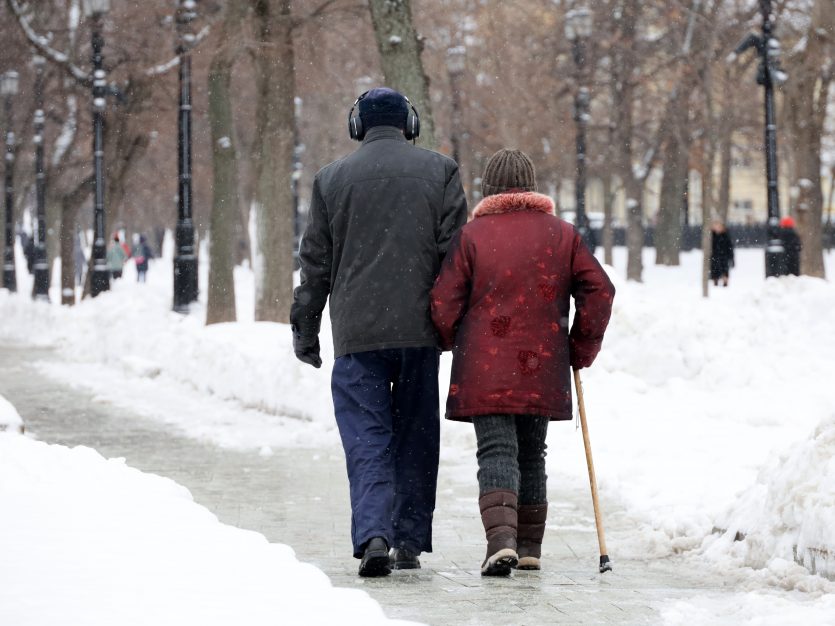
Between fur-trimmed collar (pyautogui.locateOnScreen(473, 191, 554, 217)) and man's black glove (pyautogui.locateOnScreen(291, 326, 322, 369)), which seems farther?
man's black glove (pyautogui.locateOnScreen(291, 326, 322, 369))

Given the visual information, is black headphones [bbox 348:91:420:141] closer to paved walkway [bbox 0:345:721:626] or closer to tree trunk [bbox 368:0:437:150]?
paved walkway [bbox 0:345:721:626]

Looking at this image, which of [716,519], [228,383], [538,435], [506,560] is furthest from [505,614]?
[228,383]

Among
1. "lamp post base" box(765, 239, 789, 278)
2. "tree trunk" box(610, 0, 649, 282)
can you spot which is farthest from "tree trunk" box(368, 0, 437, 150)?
"tree trunk" box(610, 0, 649, 282)

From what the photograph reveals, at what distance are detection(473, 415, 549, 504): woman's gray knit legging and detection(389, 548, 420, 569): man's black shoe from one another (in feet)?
1.50

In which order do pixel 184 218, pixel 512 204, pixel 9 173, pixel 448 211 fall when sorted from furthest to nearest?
pixel 9 173 < pixel 184 218 < pixel 448 211 < pixel 512 204

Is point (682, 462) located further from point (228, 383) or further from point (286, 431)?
point (228, 383)

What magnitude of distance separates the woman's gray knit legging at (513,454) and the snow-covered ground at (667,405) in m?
0.89

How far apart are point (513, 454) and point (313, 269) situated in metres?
1.13

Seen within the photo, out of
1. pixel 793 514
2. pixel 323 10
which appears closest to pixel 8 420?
pixel 793 514

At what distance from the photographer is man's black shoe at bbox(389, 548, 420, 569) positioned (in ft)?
21.6

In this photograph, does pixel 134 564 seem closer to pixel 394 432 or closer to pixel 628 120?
pixel 394 432

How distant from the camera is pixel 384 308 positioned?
643cm

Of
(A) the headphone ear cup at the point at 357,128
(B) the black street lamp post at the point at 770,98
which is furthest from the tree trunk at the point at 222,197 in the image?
(A) the headphone ear cup at the point at 357,128

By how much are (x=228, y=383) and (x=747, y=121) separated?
26.2 m
